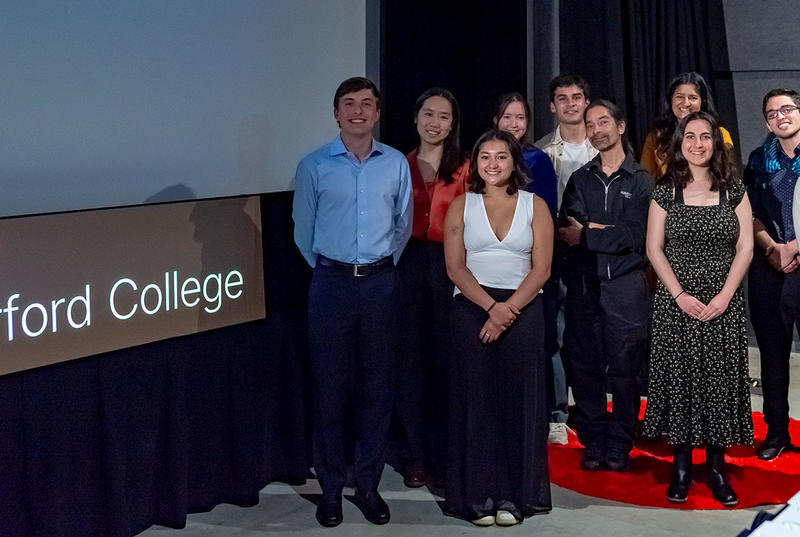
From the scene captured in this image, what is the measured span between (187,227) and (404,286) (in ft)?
3.18

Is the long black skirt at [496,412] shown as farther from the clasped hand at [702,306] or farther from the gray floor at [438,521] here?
the clasped hand at [702,306]

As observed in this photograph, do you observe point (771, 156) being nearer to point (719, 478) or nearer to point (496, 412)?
point (719, 478)

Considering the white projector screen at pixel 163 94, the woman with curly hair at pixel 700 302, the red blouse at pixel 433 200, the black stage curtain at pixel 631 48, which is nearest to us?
the white projector screen at pixel 163 94

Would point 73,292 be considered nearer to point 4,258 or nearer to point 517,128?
point 4,258

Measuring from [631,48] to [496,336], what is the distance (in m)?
3.16

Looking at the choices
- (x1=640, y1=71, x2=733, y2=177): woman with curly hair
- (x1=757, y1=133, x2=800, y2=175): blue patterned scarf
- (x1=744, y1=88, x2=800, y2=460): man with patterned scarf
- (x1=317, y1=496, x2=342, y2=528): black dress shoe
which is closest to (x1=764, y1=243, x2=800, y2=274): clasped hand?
(x1=744, y1=88, x2=800, y2=460): man with patterned scarf

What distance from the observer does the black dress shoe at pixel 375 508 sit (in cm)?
406

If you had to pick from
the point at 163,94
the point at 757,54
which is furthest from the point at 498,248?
the point at 757,54

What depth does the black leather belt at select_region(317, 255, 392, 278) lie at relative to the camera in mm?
3986

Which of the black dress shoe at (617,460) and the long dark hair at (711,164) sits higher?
the long dark hair at (711,164)

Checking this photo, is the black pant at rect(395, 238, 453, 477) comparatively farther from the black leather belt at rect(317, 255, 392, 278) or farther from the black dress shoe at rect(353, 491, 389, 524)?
the black dress shoe at rect(353, 491, 389, 524)

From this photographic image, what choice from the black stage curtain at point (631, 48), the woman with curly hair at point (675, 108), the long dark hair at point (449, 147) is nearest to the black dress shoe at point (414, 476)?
the long dark hair at point (449, 147)

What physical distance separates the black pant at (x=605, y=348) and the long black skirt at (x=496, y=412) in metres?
0.66

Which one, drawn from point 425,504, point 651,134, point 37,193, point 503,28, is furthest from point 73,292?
point 503,28
